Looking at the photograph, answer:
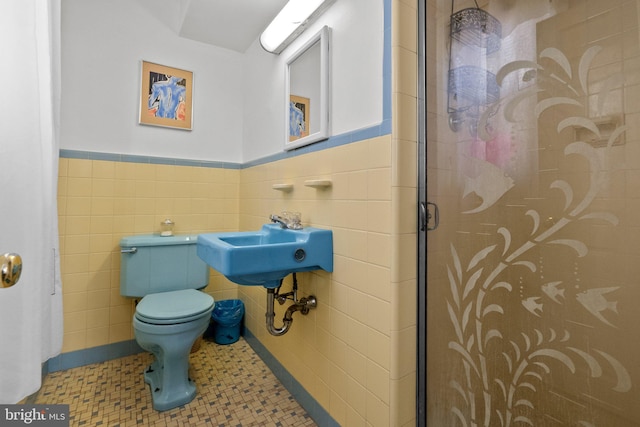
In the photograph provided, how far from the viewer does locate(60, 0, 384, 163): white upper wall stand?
1729 millimetres

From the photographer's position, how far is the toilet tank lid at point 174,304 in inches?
54.0

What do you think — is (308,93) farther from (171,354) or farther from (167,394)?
(167,394)

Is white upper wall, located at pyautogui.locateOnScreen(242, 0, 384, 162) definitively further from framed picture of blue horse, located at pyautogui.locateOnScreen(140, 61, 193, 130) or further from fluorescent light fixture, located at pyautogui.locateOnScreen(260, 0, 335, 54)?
framed picture of blue horse, located at pyautogui.locateOnScreen(140, 61, 193, 130)

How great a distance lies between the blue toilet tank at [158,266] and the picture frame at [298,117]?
0.94 m

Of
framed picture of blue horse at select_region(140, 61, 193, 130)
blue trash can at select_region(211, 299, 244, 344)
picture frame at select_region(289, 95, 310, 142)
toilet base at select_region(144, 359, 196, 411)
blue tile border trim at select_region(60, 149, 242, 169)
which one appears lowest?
toilet base at select_region(144, 359, 196, 411)

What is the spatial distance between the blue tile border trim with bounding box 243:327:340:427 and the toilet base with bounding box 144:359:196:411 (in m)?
0.42

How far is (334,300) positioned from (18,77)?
1232mm

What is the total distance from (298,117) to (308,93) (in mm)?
132

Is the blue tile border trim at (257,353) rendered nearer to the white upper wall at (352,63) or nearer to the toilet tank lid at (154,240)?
the toilet tank lid at (154,240)

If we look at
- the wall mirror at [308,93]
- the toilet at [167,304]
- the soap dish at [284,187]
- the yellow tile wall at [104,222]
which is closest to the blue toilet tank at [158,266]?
the toilet at [167,304]

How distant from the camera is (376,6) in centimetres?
106

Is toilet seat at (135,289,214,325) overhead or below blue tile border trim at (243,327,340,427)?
overhead

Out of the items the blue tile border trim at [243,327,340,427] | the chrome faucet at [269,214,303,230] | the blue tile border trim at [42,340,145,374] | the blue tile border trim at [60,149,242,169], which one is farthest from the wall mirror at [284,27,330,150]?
the blue tile border trim at [42,340,145,374]

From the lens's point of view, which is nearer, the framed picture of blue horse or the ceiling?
the ceiling
